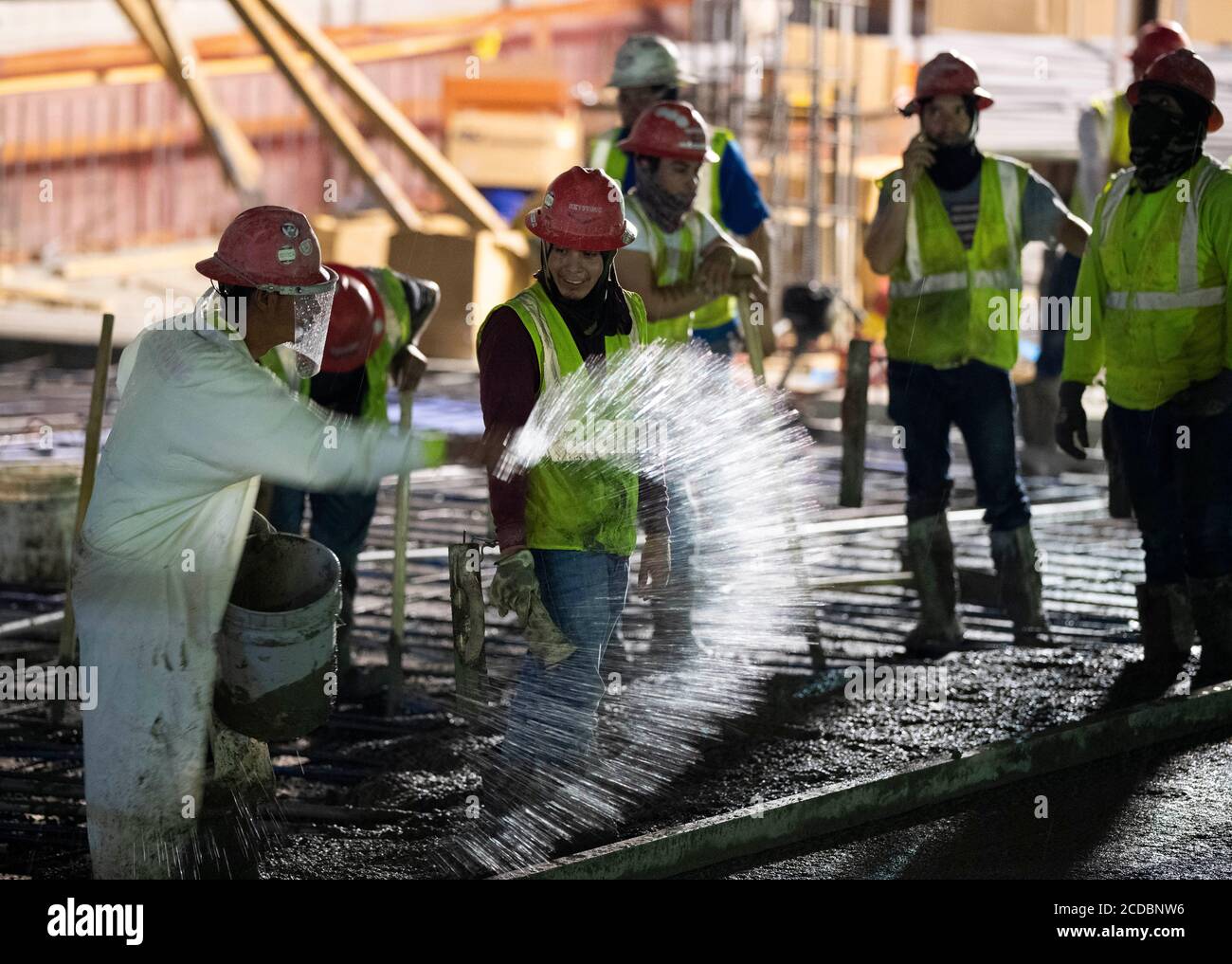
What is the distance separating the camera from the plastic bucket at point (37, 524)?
8.58 metres

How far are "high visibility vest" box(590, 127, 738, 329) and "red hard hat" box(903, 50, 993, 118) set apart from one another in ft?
2.77

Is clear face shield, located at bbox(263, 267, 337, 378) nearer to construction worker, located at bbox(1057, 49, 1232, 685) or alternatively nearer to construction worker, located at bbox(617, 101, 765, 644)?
construction worker, located at bbox(617, 101, 765, 644)

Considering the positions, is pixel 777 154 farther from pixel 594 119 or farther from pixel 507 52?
pixel 507 52

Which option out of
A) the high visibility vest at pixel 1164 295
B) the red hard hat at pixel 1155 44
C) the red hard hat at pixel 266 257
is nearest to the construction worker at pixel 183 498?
the red hard hat at pixel 266 257

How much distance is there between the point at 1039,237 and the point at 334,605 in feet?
12.3

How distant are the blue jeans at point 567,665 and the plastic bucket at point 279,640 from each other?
551mm

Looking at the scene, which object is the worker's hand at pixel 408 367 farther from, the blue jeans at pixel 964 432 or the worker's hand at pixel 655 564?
the blue jeans at pixel 964 432

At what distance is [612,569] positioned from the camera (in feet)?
17.1

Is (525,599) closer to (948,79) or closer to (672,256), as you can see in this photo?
(672,256)

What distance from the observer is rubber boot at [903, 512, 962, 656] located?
7.37m

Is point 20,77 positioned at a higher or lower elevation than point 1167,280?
higher

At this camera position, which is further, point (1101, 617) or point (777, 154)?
point (777, 154)

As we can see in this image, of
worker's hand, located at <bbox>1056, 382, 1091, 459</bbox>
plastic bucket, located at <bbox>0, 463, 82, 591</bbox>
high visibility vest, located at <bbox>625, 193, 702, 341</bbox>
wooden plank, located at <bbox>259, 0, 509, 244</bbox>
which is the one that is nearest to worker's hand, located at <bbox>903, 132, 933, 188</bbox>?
high visibility vest, located at <bbox>625, 193, 702, 341</bbox>
